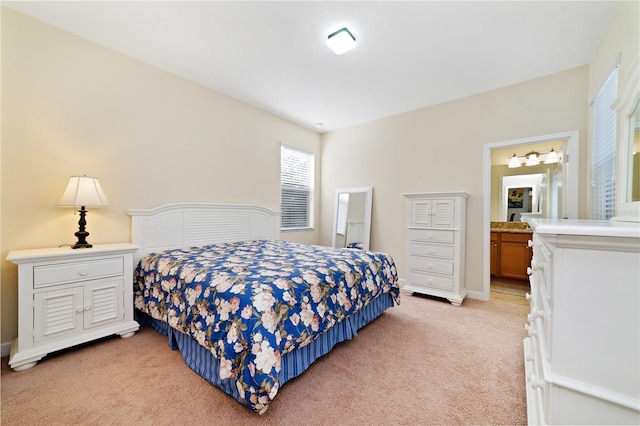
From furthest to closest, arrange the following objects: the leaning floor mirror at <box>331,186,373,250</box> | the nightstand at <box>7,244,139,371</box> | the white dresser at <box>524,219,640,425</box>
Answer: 1. the leaning floor mirror at <box>331,186,373,250</box>
2. the nightstand at <box>7,244,139,371</box>
3. the white dresser at <box>524,219,640,425</box>

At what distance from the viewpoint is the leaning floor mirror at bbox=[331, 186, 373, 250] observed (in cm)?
431

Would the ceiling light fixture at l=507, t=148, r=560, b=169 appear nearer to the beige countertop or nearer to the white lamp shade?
the beige countertop

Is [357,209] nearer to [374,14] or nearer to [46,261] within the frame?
[374,14]

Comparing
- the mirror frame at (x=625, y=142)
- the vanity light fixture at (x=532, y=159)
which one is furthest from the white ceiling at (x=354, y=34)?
the vanity light fixture at (x=532, y=159)

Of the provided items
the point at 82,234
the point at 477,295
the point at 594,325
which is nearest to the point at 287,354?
the point at 594,325

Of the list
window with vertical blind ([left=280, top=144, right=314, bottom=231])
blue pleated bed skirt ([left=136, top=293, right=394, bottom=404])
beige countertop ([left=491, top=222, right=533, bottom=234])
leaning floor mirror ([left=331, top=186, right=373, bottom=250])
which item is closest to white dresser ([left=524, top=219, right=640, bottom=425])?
blue pleated bed skirt ([left=136, top=293, right=394, bottom=404])

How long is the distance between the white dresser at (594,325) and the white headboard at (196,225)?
123 inches

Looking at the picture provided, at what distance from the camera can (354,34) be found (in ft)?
7.49

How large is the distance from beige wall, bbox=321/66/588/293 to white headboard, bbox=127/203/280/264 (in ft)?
4.92

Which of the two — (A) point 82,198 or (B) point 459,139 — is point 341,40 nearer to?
(B) point 459,139

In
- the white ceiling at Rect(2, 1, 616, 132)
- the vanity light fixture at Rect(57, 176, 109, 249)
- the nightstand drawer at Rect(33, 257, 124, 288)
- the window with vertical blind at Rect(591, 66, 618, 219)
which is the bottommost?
the nightstand drawer at Rect(33, 257, 124, 288)

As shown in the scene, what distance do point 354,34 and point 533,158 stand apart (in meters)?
3.77

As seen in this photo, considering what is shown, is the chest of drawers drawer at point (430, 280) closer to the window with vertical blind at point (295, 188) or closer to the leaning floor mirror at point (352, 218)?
the leaning floor mirror at point (352, 218)

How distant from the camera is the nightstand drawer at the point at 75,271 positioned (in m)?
1.91
